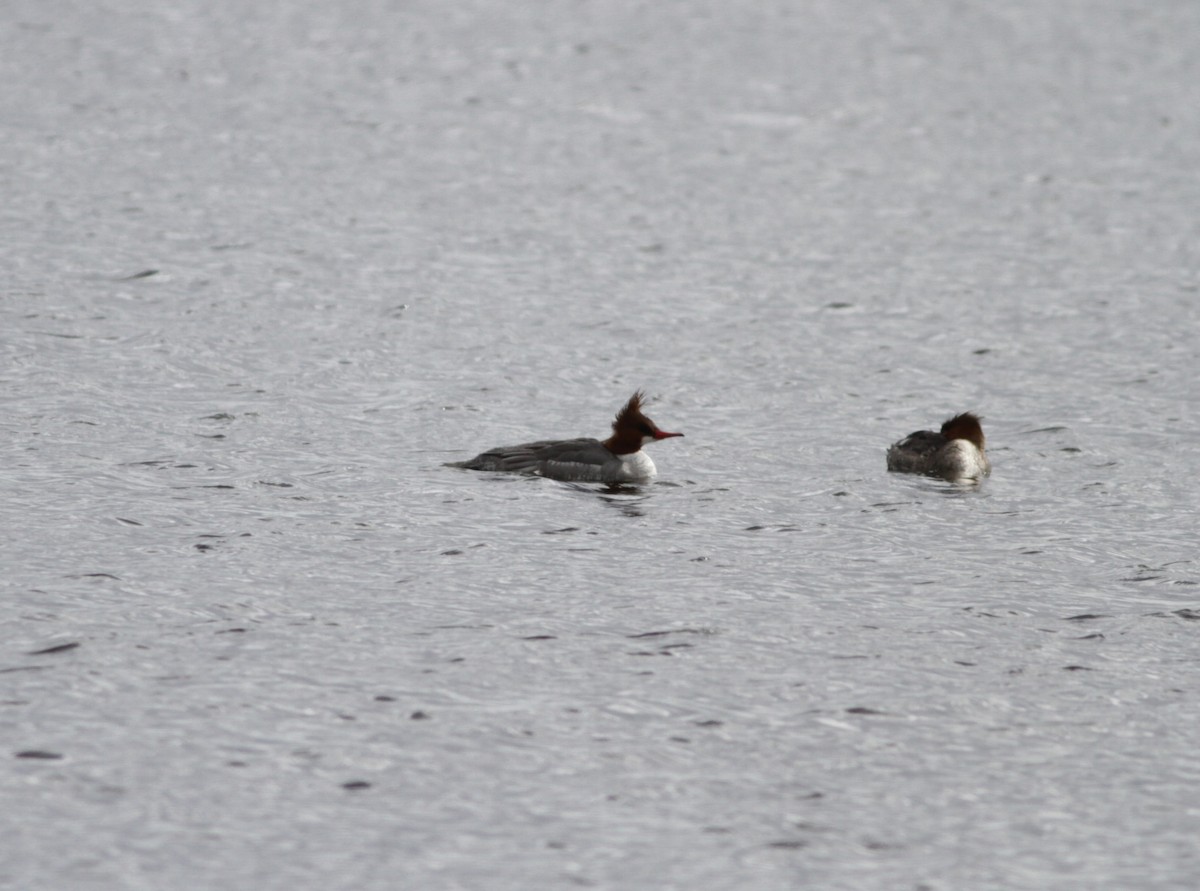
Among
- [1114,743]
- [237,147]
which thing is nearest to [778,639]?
Answer: [1114,743]

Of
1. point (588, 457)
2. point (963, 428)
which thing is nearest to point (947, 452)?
point (963, 428)

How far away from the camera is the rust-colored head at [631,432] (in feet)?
62.9

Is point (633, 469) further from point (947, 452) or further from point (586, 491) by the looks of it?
point (947, 452)

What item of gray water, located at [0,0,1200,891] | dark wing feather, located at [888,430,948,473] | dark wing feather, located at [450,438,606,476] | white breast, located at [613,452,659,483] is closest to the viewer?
gray water, located at [0,0,1200,891]

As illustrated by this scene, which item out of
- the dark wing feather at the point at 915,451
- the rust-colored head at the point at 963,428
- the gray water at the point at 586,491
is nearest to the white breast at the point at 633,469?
the gray water at the point at 586,491

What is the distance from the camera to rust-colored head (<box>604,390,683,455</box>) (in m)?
19.2

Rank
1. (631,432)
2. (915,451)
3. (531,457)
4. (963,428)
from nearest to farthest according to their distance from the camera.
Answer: (531,457), (631,432), (915,451), (963,428)

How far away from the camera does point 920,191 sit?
33.9 metres

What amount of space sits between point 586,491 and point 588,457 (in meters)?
0.36

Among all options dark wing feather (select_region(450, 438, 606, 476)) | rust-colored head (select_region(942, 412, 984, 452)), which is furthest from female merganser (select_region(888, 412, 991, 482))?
dark wing feather (select_region(450, 438, 606, 476))

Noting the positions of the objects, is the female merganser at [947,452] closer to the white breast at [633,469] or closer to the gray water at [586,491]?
the gray water at [586,491]

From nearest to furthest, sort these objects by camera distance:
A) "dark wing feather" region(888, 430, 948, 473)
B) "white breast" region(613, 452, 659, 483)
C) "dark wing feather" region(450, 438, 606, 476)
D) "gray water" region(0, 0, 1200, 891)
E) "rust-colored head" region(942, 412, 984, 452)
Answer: "gray water" region(0, 0, 1200, 891), "dark wing feather" region(450, 438, 606, 476), "white breast" region(613, 452, 659, 483), "dark wing feather" region(888, 430, 948, 473), "rust-colored head" region(942, 412, 984, 452)

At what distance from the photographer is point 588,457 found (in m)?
19.0

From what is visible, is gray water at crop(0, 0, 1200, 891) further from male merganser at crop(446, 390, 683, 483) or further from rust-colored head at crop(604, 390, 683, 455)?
rust-colored head at crop(604, 390, 683, 455)
